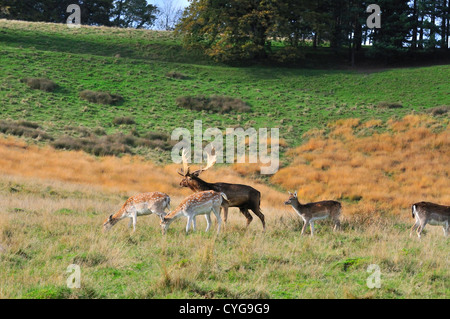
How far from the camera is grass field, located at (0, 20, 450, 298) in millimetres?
8242

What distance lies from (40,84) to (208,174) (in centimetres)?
2520

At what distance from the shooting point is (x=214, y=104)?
46.3m

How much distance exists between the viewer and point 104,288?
7621mm

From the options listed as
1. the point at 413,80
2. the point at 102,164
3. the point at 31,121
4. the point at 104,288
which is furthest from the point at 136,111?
the point at 104,288

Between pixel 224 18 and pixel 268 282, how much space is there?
51.3 metres

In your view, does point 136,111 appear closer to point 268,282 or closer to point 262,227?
point 262,227

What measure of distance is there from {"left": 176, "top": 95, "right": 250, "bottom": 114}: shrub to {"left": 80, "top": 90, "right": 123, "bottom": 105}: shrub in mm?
6186

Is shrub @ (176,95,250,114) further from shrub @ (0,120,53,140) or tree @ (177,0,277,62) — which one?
shrub @ (0,120,53,140)
